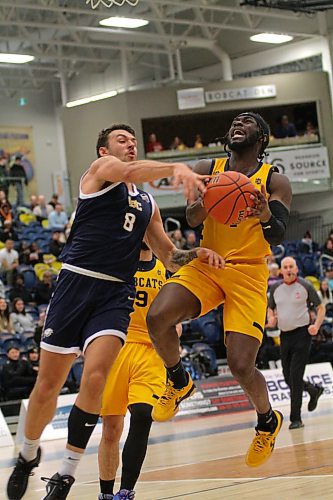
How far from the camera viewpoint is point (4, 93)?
35125 millimetres

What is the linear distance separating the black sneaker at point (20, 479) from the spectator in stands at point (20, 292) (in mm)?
12389

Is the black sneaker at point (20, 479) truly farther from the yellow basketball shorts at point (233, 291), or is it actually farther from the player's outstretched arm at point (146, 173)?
the player's outstretched arm at point (146, 173)

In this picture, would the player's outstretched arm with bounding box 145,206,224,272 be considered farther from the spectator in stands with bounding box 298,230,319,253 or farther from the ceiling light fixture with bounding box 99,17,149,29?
the spectator in stands with bounding box 298,230,319,253

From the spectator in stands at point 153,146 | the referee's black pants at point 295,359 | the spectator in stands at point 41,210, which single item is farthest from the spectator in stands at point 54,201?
the referee's black pants at point 295,359

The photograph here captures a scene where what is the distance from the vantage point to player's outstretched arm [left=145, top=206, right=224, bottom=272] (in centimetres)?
585

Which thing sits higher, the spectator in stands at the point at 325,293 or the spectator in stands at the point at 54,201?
the spectator in stands at the point at 54,201

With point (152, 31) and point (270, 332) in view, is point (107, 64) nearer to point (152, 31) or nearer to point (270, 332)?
point (152, 31)

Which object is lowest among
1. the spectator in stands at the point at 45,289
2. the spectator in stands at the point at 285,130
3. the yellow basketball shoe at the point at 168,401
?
the yellow basketball shoe at the point at 168,401

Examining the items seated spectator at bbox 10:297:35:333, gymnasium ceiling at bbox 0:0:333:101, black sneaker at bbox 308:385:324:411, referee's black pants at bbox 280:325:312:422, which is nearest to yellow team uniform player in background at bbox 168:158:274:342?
referee's black pants at bbox 280:325:312:422

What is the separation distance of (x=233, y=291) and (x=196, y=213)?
0.59 m

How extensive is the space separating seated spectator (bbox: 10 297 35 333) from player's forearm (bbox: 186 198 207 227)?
10986 mm

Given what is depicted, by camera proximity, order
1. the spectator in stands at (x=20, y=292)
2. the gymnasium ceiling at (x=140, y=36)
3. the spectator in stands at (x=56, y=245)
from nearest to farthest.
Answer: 1. the spectator in stands at (x=20, y=292)
2. the spectator in stands at (x=56, y=245)
3. the gymnasium ceiling at (x=140, y=36)

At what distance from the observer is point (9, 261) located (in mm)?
19422

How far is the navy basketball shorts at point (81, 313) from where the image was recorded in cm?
520
